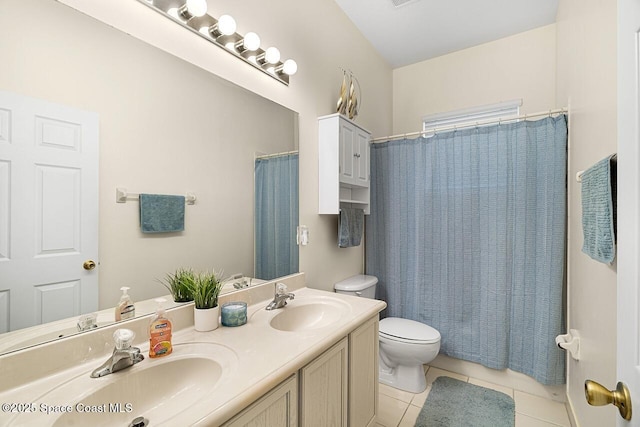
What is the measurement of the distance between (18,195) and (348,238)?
1.71 meters

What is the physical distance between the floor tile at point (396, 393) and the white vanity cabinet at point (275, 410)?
132 centimetres

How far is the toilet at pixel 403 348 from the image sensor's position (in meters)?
1.91

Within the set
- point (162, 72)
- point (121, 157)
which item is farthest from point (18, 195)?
point (162, 72)

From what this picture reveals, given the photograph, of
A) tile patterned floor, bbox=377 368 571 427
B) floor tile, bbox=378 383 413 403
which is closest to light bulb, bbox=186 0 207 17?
tile patterned floor, bbox=377 368 571 427

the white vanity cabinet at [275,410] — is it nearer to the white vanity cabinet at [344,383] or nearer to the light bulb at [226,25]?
the white vanity cabinet at [344,383]

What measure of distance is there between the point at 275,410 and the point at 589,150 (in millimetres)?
Answer: 1732

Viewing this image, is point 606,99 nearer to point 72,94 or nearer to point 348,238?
point 348,238

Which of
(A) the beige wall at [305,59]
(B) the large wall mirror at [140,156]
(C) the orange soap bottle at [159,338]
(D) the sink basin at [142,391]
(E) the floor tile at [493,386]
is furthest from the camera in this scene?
(E) the floor tile at [493,386]

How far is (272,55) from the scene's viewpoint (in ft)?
5.02

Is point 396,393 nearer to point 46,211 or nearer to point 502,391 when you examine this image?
point 502,391

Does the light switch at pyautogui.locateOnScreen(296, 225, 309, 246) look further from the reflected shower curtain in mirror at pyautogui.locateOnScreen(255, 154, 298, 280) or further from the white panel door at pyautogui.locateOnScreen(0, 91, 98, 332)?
the white panel door at pyautogui.locateOnScreen(0, 91, 98, 332)

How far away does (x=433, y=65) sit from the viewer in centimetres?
291

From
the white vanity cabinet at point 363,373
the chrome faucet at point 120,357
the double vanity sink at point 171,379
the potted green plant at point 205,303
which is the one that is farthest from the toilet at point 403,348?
the chrome faucet at point 120,357

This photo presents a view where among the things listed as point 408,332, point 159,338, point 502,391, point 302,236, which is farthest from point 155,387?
point 502,391
